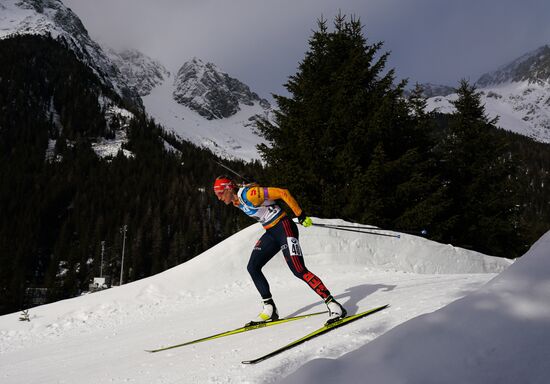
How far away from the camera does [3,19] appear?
156m

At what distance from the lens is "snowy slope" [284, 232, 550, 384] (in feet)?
5.90

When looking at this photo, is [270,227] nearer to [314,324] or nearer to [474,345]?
[314,324]

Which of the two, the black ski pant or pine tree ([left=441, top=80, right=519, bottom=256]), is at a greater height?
pine tree ([left=441, top=80, right=519, bottom=256])

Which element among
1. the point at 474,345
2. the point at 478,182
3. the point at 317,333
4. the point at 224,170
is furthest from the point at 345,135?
the point at 224,170

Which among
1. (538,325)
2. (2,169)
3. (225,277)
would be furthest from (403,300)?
(2,169)

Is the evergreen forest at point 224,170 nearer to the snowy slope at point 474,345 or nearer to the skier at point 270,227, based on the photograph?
the skier at point 270,227

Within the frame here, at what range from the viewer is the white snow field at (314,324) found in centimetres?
195

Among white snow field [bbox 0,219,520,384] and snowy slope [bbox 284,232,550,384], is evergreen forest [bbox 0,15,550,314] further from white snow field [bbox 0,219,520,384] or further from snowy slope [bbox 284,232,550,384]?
snowy slope [bbox 284,232,550,384]

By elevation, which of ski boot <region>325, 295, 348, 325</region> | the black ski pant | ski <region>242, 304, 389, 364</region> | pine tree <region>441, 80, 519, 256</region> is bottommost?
ski <region>242, 304, 389, 364</region>

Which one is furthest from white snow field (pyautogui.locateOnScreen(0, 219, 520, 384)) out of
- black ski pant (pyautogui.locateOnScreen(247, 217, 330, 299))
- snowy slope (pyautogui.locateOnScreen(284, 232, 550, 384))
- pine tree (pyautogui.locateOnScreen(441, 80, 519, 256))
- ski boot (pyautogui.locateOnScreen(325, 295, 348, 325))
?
pine tree (pyautogui.locateOnScreen(441, 80, 519, 256))

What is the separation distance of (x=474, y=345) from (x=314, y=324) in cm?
335

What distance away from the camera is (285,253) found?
17.8 ft

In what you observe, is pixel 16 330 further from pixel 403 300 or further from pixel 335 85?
pixel 335 85

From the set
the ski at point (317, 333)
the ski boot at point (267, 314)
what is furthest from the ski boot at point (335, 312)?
the ski boot at point (267, 314)
